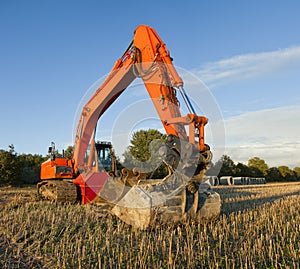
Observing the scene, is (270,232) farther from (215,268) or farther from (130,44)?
(130,44)

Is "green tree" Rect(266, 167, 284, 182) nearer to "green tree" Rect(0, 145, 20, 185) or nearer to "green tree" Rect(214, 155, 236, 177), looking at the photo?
"green tree" Rect(214, 155, 236, 177)

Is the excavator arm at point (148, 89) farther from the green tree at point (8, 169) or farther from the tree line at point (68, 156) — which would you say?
the green tree at point (8, 169)

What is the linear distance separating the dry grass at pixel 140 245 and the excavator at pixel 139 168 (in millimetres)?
398

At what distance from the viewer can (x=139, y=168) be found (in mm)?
8133

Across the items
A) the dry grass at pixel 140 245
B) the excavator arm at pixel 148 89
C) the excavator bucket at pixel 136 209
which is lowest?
the dry grass at pixel 140 245

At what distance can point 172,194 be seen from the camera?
6270 millimetres

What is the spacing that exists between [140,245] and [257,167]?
174ft

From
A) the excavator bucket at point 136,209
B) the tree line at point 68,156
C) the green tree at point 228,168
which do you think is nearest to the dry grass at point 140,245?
the excavator bucket at point 136,209

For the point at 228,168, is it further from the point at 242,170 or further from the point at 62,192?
the point at 62,192

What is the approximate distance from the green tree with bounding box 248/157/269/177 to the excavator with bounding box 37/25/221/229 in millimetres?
43277

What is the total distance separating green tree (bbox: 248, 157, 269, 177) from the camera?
168ft

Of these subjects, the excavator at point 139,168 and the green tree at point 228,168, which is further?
the green tree at point 228,168

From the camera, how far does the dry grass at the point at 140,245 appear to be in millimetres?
4070

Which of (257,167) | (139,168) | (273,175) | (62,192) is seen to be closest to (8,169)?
(62,192)
